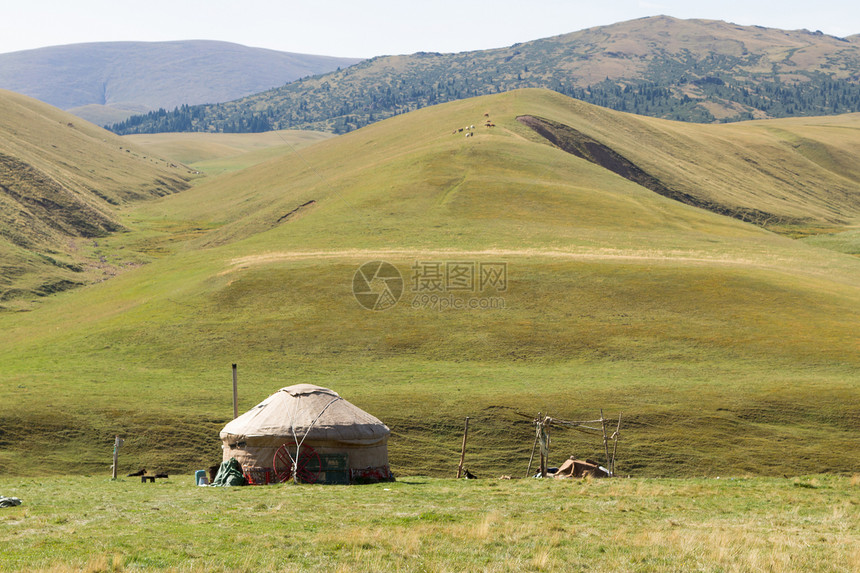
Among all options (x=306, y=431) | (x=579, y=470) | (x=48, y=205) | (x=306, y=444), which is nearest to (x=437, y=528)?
(x=306, y=431)

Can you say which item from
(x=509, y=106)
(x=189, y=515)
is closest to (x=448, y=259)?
(x=189, y=515)

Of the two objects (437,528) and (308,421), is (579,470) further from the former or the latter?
(437,528)

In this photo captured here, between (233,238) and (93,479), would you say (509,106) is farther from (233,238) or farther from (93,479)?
(93,479)

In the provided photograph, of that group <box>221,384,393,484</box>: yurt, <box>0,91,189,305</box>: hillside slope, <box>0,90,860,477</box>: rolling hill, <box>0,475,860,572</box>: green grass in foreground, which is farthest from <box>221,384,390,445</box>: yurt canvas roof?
<box>0,91,189,305</box>: hillside slope

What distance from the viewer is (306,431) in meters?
31.2

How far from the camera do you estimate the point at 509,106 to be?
6393 inches

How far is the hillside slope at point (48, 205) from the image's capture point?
9500cm

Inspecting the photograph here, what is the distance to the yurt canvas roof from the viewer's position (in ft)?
102

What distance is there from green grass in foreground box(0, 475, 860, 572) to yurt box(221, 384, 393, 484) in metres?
2.67

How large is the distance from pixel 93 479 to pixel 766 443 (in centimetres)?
3332

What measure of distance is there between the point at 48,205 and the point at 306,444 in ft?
377

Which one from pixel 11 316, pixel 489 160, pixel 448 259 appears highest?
pixel 489 160

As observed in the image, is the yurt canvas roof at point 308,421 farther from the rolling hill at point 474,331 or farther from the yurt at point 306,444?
the rolling hill at point 474,331

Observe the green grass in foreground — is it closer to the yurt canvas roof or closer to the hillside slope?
the yurt canvas roof
